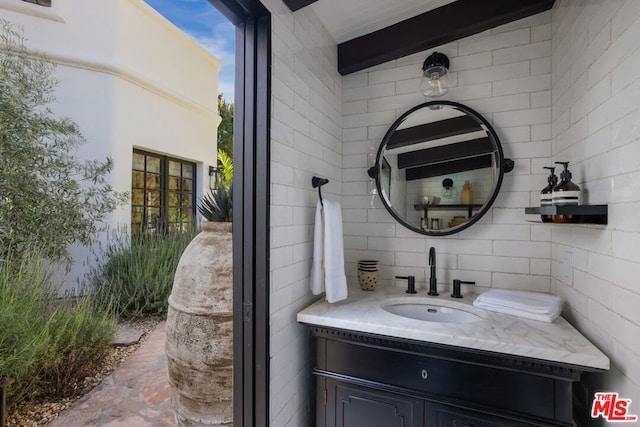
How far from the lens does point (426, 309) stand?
68.1 inches

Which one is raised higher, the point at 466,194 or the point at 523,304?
the point at 466,194

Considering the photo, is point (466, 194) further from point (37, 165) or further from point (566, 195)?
point (37, 165)

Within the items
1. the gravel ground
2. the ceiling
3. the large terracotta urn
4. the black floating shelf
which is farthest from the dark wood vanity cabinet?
the ceiling

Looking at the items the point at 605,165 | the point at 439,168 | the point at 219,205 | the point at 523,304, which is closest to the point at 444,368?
the point at 523,304

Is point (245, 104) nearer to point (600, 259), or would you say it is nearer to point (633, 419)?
point (600, 259)

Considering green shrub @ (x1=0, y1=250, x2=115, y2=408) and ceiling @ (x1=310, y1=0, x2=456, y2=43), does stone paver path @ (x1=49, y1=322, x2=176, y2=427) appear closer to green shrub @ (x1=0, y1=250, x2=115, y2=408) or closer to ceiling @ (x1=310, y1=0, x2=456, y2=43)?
green shrub @ (x1=0, y1=250, x2=115, y2=408)

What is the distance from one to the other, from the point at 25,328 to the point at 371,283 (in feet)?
4.83

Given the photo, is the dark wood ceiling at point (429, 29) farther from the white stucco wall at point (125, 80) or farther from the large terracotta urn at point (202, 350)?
the large terracotta urn at point (202, 350)

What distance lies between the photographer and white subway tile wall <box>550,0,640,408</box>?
0.99 meters

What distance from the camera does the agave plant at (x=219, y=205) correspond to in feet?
4.88

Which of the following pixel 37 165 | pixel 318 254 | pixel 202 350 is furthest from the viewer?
pixel 318 254

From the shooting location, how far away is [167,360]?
1.48 meters

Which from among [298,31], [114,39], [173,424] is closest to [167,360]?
[173,424]

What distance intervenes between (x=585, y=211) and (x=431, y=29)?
1191 mm
